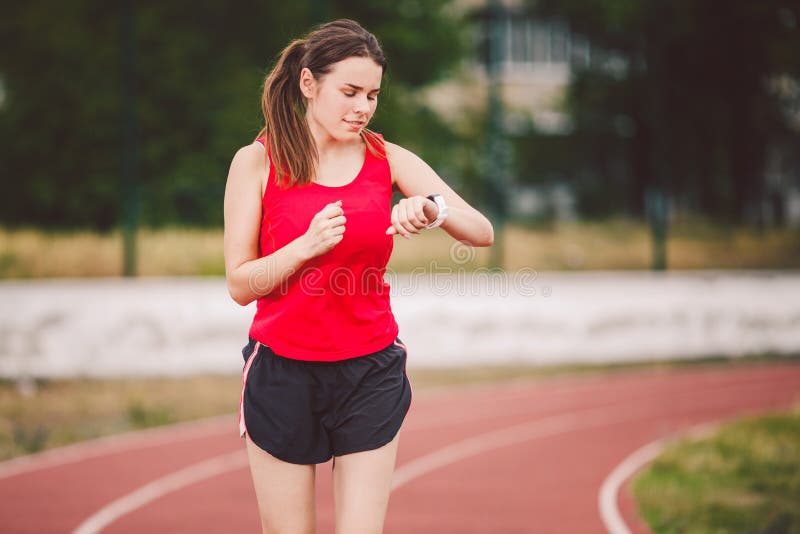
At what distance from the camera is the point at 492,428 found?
28.9 ft

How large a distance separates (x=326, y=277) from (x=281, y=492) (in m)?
0.57

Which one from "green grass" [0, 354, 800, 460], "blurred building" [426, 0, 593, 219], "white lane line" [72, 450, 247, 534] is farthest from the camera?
"blurred building" [426, 0, 593, 219]

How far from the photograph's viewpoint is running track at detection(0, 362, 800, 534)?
19.9ft

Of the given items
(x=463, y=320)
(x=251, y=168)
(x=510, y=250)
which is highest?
(x=251, y=168)

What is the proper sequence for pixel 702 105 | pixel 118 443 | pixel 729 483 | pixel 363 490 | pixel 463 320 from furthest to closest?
pixel 702 105, pixel 463 320, pixel 118 443, pixel 729 483, pixel 363 490

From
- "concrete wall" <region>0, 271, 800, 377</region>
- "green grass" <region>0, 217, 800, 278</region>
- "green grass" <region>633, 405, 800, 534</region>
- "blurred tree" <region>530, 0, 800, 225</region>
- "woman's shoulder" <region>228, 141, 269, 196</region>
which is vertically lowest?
"green grass" <region>633, 405, 800, 534</region>

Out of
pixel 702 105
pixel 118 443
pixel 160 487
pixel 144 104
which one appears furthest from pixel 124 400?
pixel 702 105

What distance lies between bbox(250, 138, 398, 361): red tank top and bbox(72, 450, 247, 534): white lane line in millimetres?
3646

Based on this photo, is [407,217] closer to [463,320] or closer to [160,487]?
[160,487]

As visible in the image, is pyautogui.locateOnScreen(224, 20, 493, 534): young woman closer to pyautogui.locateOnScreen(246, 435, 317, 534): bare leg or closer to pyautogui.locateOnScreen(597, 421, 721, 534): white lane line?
pyautogui.locateOnScreen(246, 435, 317, 534): bare leg

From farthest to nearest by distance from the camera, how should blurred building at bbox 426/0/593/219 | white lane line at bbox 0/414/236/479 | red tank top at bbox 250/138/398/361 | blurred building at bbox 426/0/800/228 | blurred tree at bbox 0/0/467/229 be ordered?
blurred building at bbox 426/0/593/219, blurred building at bbox 426/0/800/228, blurred tree at bbox 0/0/467/229, white lane line at bbox 0/414/236/479, red tank top at bbox 250/138/398/361

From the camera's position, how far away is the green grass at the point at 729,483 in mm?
5742

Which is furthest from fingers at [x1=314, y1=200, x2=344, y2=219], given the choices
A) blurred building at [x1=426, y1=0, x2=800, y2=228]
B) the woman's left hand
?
blurred building at [x1=426, y1=0, x2=800, y2=228]

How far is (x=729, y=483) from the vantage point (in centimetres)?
669
